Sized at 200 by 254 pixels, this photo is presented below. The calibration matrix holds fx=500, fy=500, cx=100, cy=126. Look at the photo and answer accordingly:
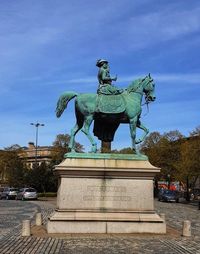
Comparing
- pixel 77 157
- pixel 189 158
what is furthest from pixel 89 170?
pixel 189 158

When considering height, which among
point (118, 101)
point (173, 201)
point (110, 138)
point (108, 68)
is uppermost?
point (108, 68)

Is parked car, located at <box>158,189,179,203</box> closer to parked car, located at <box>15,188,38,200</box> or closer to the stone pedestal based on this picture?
parked car, located at <box>15,188,38,200</box>

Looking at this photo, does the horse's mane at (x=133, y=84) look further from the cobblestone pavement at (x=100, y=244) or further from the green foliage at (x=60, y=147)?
the green foliage at (x=60, y=147)

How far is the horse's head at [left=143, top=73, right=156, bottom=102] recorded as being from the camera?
62.7ft

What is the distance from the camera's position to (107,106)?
59.4ft

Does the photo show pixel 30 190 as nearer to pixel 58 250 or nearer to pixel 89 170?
pixel 89 170

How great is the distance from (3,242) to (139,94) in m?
7.55

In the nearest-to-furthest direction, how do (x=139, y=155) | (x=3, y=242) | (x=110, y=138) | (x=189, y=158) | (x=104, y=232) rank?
(x=3, y=242), (x=104, y=232), (x=139, y=155), (x=110, y=138), (x=189, y=158)

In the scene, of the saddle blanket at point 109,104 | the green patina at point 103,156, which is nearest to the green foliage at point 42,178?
the saddle blanket at point 109,104

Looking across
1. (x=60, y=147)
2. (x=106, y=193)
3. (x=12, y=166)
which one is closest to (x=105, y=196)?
(x=106, y=193)

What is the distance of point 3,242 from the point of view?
14.7 m

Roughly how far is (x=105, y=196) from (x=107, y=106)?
3256 millimetres

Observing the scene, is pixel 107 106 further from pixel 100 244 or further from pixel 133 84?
pixel 100 244

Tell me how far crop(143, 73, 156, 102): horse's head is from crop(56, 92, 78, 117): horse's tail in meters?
2.73
